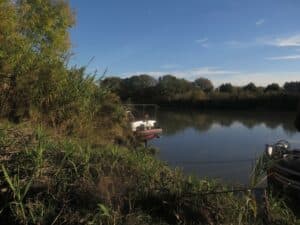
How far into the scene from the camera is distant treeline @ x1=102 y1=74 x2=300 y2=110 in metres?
59.9

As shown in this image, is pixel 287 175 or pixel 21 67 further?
pixel 287 175

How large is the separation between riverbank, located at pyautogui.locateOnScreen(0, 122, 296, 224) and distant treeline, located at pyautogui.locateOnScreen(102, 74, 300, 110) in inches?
2076

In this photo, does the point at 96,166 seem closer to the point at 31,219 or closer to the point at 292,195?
the point at 31,219

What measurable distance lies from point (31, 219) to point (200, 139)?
968 inches

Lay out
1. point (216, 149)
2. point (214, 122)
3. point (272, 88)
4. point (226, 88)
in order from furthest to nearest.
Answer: point (226, 88) → point (272, 88) → point (214, 122) → point (216, 149)

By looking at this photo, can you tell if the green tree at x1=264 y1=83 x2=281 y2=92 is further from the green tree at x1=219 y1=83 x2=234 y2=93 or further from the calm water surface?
the calm water surface

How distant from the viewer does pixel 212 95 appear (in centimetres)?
6931

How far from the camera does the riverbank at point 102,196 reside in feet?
13.7

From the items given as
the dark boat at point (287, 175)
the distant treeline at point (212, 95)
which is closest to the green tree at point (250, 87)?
the distant treeline at point (212, 95)

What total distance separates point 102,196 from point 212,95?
66.0 m

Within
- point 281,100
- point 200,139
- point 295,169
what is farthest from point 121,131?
→ point 281,100

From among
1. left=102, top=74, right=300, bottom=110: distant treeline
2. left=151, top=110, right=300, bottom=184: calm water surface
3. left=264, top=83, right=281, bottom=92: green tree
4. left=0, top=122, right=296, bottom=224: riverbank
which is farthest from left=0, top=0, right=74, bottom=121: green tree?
left=264, top=83, right=281, bottom=92: green tree

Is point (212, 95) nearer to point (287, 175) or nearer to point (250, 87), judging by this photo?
point (250, 87)

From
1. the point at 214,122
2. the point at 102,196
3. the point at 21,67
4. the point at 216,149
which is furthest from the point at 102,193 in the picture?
the point at 214,122
